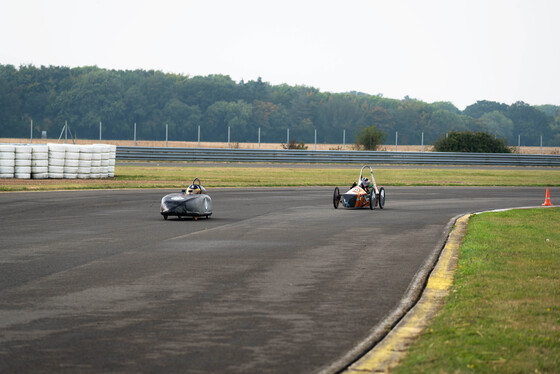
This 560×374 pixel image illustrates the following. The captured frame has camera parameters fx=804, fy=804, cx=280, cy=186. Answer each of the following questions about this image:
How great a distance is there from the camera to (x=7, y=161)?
3002 centimetres

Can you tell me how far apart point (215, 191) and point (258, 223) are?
11038mm

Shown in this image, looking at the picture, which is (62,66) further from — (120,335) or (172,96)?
(120,335)

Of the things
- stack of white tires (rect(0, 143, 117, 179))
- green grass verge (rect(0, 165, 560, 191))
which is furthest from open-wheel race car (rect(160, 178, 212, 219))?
stack of white tires (rect(0, 143, 117, 179))

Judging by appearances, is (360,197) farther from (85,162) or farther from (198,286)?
(85,162)

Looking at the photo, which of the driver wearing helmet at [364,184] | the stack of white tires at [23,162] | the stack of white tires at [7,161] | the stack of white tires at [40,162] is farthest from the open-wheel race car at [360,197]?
the stack of white tires at [7,161]

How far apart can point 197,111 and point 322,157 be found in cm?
6810

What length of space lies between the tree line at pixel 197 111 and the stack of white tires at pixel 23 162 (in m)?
71.3

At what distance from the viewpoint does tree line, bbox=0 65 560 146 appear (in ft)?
357

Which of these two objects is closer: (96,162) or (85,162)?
(85,162)

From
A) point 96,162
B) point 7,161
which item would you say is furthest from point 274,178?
point 7,161

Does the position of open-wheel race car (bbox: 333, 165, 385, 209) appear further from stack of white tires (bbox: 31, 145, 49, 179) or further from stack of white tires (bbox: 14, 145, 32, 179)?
stack of white tires (bbox: 14, 145, 32, 179)

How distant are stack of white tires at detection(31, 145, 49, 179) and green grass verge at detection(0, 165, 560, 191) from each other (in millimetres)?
1061

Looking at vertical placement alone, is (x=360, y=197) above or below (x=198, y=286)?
above

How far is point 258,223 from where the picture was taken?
56.0ft
